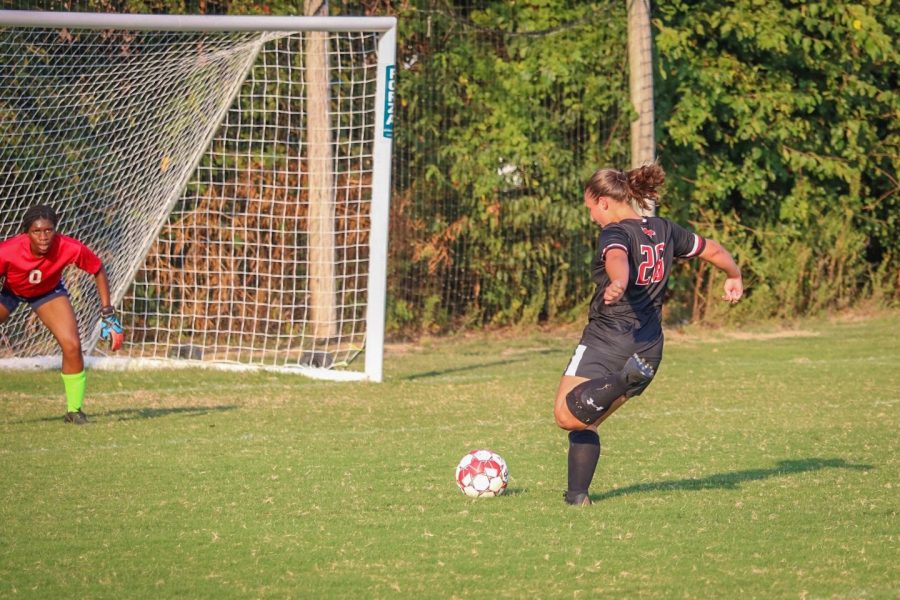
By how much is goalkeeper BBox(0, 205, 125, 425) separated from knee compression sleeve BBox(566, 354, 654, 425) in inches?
164

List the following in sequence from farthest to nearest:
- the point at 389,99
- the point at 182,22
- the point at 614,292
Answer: the point at 389,99, the point at 182,22, the point at 614,292

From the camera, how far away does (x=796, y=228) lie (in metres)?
16.4

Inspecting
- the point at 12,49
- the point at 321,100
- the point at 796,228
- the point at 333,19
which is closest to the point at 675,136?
the point at 796,228

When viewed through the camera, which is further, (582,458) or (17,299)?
(17,299)

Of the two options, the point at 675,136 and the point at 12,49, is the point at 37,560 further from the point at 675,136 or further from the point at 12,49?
the point at 675,136

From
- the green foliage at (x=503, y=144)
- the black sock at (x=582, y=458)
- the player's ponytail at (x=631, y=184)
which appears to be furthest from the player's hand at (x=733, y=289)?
the green foliage at (x=503, y=144)

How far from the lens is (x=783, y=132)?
15.7m

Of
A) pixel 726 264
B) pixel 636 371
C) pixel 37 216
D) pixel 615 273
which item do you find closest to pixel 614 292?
pixel 615 273

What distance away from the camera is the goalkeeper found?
8641 millimetres

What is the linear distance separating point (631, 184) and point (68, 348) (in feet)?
16.0

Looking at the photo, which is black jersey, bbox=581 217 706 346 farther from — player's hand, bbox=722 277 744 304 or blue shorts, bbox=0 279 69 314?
blue shorts, bbox=0 279 69 314

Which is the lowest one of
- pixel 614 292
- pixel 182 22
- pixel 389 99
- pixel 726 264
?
pixel 614 292

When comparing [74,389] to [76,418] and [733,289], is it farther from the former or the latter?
[733,289]

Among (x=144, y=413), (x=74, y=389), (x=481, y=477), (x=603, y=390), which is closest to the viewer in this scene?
(x=603, y=390)
